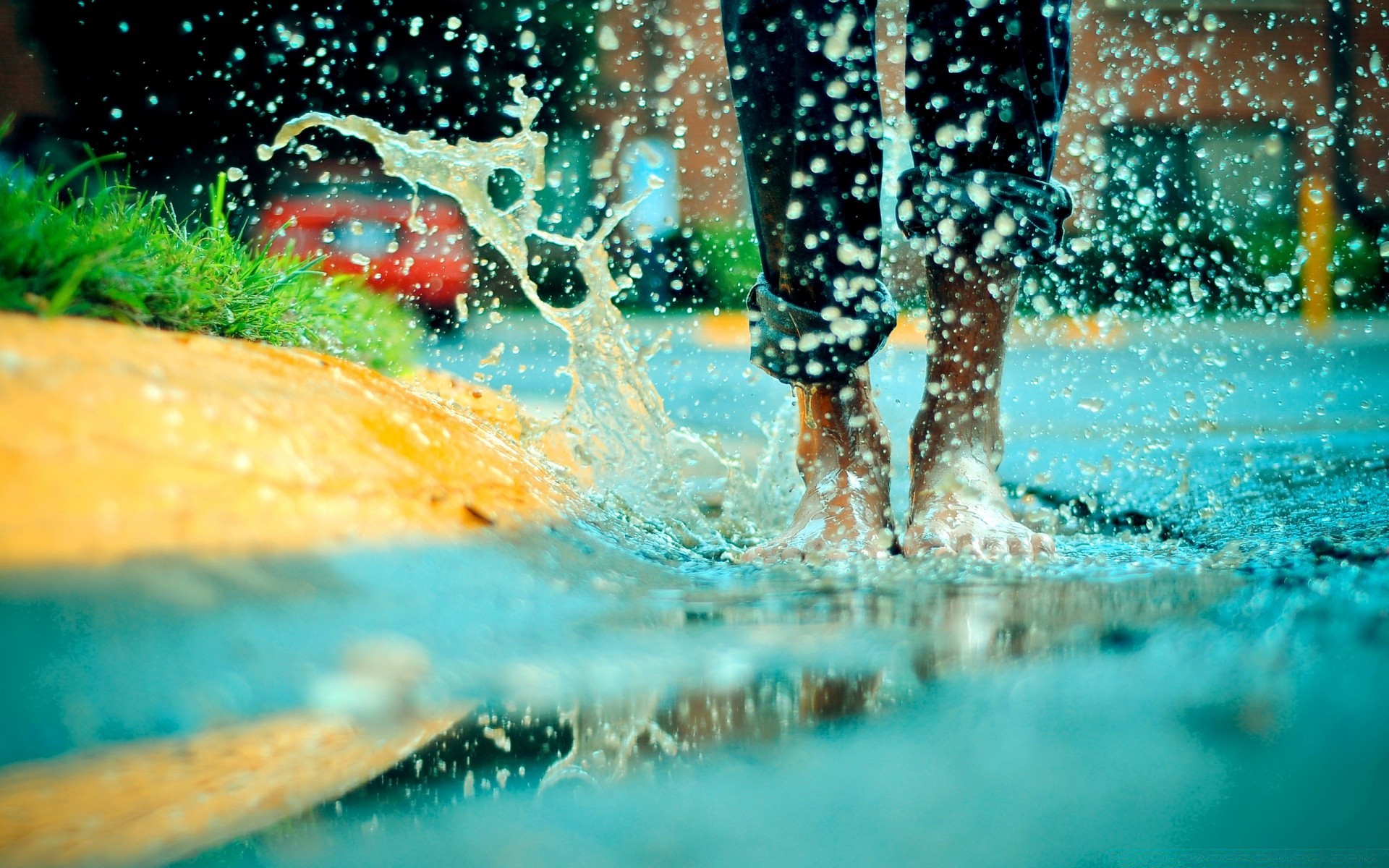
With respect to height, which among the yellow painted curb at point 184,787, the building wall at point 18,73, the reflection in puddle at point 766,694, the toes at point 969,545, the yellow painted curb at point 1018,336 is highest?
the building wall at point 18,73

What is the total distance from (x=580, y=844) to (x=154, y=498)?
1.86 feet

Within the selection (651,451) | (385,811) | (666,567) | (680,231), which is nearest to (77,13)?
(680,231)

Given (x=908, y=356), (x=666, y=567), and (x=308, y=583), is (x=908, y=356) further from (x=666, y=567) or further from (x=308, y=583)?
(x=308, y=583)

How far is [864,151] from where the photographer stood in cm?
161

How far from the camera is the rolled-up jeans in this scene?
159 centimetres

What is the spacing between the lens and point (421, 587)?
111 centimetres

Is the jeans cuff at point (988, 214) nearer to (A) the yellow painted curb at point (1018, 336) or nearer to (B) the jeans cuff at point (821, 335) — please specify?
(B) the jeans cuff at point (821, 335)

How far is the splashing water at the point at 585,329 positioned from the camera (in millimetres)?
2188

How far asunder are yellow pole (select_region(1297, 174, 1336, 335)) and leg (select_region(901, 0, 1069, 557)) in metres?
8.72

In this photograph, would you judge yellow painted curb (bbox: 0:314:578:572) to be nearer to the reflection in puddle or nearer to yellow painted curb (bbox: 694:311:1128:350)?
the reflection in puddle

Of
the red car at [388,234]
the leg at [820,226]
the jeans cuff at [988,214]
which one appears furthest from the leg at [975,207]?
the red car at [388,234]

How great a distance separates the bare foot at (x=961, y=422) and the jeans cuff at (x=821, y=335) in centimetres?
12

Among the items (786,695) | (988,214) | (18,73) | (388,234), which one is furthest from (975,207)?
(18,73)

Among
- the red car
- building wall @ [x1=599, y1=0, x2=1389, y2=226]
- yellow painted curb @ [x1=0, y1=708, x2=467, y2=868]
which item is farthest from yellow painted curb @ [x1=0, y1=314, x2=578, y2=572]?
building wall @ [x1=599, y1=0, x2=1389, y2=226]
